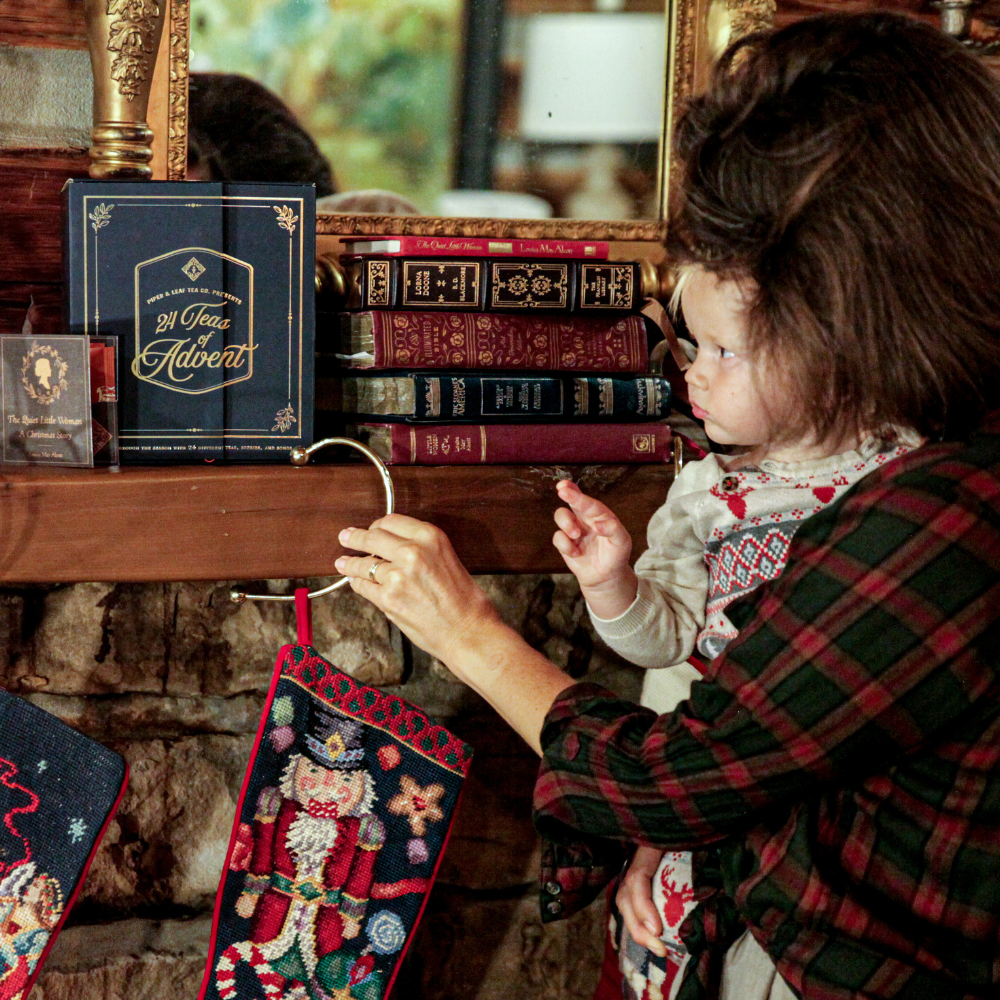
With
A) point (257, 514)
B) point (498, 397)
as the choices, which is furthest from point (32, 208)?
point (498, 397)

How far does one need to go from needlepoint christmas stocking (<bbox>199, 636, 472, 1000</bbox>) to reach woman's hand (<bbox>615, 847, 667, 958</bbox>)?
0.70ft

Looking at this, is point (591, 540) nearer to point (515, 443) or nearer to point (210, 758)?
point (515, 443)

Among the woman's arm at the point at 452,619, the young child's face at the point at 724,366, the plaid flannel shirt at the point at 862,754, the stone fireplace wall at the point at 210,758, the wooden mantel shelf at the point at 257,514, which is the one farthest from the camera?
the stone fireplace wall at the point at 210,758

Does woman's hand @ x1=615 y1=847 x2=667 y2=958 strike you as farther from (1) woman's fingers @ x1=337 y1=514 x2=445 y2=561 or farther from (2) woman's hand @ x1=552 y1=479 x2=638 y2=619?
(1) woman's fingers @ x1=337 y1=514 x2=445 y2=561

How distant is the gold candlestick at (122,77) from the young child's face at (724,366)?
60 cm

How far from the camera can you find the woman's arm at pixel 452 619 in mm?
888

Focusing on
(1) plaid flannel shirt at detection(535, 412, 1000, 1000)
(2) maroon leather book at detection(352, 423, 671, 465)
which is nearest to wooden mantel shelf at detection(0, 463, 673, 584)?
(2) maroon leather book at detection(352, 423, 671, 465)

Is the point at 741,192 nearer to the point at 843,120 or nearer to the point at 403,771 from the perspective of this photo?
the point at 843,120

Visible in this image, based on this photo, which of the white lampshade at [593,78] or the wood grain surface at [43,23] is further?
the white lampshade at [593,78]

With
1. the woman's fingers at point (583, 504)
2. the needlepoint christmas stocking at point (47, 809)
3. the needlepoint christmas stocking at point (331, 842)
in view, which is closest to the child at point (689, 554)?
the woman's fingers at point (583, 504)

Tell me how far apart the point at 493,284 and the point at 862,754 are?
0.58 metres

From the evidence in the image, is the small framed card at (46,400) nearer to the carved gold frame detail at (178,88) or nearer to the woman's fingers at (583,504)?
the carved gold frame detail at (178,88)

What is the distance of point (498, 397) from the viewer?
110 cm

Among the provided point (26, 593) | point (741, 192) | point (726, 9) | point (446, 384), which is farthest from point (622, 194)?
point (26, 593)
